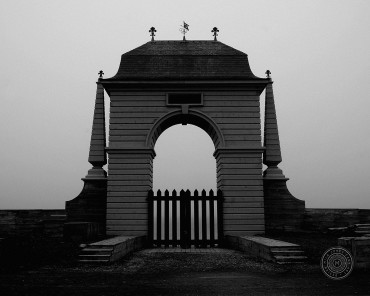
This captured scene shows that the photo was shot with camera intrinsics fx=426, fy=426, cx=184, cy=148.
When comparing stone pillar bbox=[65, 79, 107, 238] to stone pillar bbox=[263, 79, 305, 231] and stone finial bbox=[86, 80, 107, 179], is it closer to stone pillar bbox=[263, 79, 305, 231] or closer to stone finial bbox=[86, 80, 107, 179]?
stone finial bbox=[86, 80, 107, 179]

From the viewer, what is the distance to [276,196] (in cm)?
1784

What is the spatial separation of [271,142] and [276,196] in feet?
7.88

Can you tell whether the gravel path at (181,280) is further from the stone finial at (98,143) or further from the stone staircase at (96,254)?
the stone finial at (98,143)

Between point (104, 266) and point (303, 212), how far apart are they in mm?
10249

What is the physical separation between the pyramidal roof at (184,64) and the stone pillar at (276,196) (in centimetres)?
180

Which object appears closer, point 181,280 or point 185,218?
point 181,280

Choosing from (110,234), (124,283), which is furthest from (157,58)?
(124,283)

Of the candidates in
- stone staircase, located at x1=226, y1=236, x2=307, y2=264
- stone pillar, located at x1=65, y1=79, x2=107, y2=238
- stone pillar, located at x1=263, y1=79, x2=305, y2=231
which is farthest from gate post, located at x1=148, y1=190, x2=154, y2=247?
stone staircase, located at x1=226, y1=236, x2=307, y2=264

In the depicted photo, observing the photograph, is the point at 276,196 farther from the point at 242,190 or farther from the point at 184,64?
the point at 184,64

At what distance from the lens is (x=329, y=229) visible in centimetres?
1609

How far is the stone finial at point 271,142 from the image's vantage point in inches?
718

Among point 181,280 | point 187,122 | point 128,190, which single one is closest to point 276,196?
point 187,122

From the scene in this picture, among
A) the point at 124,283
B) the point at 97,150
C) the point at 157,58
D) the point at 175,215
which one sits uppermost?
the point at 157,58

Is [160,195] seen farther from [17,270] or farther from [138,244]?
[17,270]
